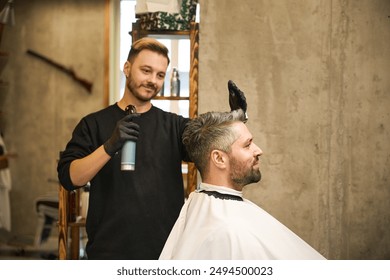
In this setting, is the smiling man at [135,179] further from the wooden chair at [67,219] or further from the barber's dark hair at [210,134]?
the wooden chair at [67,219]


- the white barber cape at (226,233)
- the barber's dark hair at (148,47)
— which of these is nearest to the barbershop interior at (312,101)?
the barber's dark hair at (148,47)

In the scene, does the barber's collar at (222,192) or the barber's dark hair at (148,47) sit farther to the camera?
the barber's dark hair at (148,47)

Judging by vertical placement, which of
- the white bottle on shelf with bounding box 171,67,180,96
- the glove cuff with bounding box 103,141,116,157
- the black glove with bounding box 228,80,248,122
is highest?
the white bottle on shelf with bounding box 171,67,180,96

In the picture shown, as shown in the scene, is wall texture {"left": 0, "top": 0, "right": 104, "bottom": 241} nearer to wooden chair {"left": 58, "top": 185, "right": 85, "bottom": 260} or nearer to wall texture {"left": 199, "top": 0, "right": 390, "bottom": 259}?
wooden chair {"left": 58, "top": 185, "right": 85, "bottom": 260}

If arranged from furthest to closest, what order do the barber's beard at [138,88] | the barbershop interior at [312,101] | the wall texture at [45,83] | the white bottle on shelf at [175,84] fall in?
the wall texture at [45,83] → the white bottle on shelf at [175,84] → the barbershop interior at [312,101] → the barber's beard at [138,88]

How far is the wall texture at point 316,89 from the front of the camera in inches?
95.8

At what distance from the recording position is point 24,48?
5.54 metres

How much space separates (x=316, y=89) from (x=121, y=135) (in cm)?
102

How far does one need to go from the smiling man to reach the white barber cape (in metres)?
0.20

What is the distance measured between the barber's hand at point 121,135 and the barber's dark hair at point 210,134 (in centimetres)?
22

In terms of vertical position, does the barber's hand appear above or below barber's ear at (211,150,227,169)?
above

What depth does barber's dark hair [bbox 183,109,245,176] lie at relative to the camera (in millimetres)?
1918

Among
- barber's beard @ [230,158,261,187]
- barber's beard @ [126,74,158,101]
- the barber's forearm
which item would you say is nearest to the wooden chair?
the barber's forearm

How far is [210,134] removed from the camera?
1932 mm
